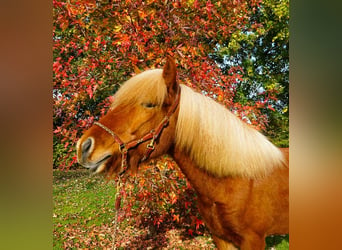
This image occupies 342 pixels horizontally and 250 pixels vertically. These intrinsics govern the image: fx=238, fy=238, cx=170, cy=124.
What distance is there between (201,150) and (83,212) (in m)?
2.07

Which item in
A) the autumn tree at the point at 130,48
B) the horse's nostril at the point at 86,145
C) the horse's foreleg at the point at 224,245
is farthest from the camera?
the autumn tree at the point at 130,48

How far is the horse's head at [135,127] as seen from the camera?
155 centimetres

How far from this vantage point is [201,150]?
5.74ft

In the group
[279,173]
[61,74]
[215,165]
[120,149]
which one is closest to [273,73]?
[279,173]

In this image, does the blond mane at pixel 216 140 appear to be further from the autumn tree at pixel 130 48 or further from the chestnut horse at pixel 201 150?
the autumn tree at pixel 130 48

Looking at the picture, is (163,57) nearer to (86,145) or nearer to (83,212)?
(86,145)

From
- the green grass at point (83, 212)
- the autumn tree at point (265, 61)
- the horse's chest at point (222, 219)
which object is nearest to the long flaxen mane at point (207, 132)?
the horse's chest at point (222, 219)

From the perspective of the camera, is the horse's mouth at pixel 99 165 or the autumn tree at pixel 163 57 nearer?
the horse's mouth at pixel 99 165

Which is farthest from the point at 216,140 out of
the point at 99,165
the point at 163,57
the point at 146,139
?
the point at 163,57

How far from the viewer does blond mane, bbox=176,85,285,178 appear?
1726mm

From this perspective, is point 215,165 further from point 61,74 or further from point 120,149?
point 61,74

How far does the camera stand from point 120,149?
5.24 feet
